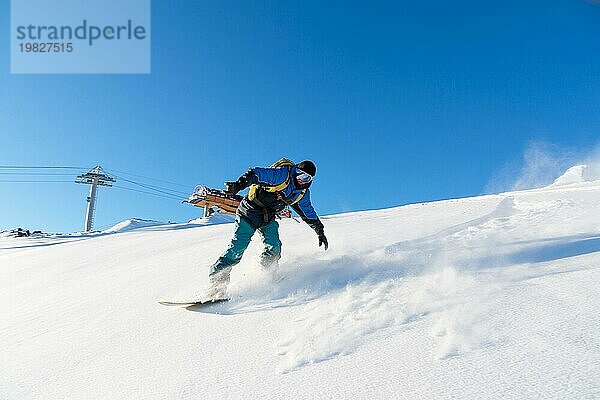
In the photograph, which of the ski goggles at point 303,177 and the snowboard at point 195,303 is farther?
the ski goggles at point 303,177

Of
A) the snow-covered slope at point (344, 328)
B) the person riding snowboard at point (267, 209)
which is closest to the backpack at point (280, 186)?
the person riding snowboard at point (267, 209)

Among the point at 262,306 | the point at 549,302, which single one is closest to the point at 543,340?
the point at 549,302

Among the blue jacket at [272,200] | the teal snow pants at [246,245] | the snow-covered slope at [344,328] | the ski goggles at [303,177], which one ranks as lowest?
the snow-covered slope at [344,328]

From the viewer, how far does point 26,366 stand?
104 inches

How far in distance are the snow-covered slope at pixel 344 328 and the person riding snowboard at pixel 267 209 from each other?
0.21m

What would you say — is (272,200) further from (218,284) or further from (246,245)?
(218,284)

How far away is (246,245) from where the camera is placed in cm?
403

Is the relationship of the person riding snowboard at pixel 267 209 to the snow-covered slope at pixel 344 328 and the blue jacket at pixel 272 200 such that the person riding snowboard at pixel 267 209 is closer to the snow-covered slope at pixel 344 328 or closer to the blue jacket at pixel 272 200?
the blue jacket at pixel 272 200

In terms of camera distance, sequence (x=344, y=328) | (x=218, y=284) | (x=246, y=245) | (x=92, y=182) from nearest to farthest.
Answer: (x=344, y=328), (x=218, y=284), (x=246, y=245), (x=92, y=182)

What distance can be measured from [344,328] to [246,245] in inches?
74.0

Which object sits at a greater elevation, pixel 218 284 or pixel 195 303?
pixel 218 284

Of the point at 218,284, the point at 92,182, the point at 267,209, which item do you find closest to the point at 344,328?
the point at 218,284

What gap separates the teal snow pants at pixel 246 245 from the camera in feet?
12.8

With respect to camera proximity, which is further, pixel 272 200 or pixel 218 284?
pixel 272 200
